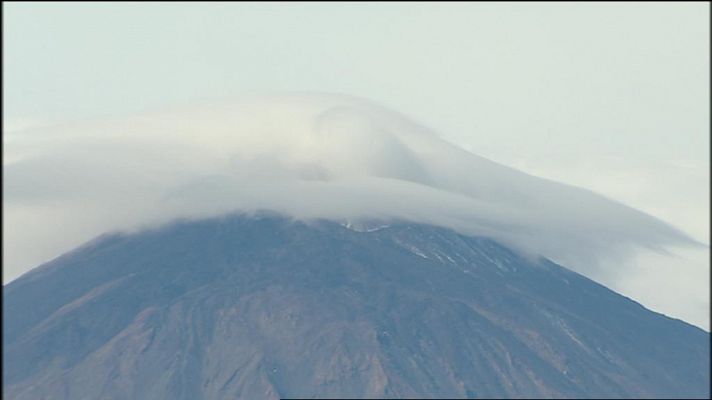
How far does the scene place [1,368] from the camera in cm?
3191

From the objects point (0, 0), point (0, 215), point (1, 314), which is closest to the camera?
point (1, 314)

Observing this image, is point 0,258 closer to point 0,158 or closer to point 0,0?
point 0,158

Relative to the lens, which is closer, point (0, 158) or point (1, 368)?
point (1, 368)

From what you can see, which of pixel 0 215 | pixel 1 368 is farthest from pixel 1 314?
pixel 0 215

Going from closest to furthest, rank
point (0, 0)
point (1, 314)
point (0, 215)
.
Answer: point (1, 314) → point (0, 215) → point (0, 0)

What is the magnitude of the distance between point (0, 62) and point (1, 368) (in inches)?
363

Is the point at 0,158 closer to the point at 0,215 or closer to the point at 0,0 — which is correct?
the point at 0,215

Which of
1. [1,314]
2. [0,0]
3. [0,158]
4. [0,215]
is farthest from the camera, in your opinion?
[0,0]

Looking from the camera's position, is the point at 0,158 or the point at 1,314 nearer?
the point at 1,314

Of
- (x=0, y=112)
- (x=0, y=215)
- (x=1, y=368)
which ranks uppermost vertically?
(x=0, y=112)

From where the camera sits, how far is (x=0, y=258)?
105 feet

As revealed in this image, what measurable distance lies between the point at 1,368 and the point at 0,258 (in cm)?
279

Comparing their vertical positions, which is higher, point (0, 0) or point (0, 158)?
point (0, 0)

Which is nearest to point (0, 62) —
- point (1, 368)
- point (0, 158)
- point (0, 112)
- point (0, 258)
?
point (0, 112)
